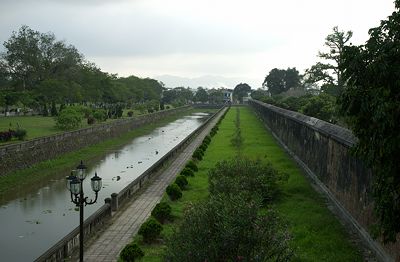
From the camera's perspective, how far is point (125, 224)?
14422mm

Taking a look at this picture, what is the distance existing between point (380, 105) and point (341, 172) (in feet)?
30.1

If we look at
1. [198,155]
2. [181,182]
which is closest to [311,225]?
[181,182]

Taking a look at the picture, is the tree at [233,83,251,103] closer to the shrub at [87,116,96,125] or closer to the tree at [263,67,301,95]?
the tree at [263,67,301,95]

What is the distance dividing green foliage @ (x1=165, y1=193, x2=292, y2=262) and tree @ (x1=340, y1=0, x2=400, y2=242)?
63.0 inches

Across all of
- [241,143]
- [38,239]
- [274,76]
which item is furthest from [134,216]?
[274,76]

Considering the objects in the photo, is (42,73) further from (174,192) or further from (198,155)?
(174,192)

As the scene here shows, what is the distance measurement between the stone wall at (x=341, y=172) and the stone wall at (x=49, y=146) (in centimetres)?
1646

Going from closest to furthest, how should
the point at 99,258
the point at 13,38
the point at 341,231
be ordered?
1. the point at 99,258
2. the point at 341,231
3. the point at 13,38

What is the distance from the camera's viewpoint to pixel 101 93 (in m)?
68.7

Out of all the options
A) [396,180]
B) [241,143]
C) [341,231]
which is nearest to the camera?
[396,180]

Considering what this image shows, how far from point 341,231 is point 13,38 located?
54.6 metres

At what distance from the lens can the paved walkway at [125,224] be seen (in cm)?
1180

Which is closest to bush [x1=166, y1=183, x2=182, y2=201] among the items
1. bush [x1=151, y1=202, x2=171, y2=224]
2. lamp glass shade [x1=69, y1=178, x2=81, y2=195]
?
bush [x1=151, y1=202, x2=171, y2=224]

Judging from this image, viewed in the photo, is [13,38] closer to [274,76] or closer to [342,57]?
[342,57]
